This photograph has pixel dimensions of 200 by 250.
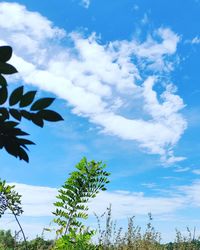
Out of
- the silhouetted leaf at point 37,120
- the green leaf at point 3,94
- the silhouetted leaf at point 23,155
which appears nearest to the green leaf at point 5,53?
the green leaf at point 3,94

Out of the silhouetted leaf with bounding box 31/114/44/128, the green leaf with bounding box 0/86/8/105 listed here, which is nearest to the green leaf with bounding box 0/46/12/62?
the green leaf with bounding box 0/86/8/105

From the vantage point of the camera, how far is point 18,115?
5.82ft

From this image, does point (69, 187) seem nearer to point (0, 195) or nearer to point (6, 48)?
point (0, 195)

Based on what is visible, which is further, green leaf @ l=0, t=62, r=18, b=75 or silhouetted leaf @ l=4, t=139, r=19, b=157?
silhouetted leaf @ l=4, t=139, r=19, b=157

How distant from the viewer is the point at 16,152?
5.85 ft

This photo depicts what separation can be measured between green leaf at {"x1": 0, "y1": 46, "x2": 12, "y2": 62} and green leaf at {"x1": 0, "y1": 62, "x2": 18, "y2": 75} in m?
0.02

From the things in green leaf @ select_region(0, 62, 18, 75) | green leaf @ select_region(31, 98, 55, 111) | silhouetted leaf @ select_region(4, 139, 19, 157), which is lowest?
silhouetted leaf @ select_region(4, 139, 19, 157)

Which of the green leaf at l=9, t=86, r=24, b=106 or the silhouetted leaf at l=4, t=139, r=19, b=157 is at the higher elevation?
the green leaf at l=9, t=86, r=24, b=106

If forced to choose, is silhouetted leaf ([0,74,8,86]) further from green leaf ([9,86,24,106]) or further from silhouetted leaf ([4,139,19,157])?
silhouetted leaf ([4,139,19,157])

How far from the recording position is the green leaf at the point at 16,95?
1.75 meters

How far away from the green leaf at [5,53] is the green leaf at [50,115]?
0.22 m

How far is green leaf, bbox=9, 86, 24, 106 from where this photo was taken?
69.0 inches

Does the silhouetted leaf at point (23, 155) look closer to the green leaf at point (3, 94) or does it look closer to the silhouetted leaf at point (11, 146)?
the silhouetted leaf at point (11, 146)

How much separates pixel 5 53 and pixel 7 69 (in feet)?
0.19
